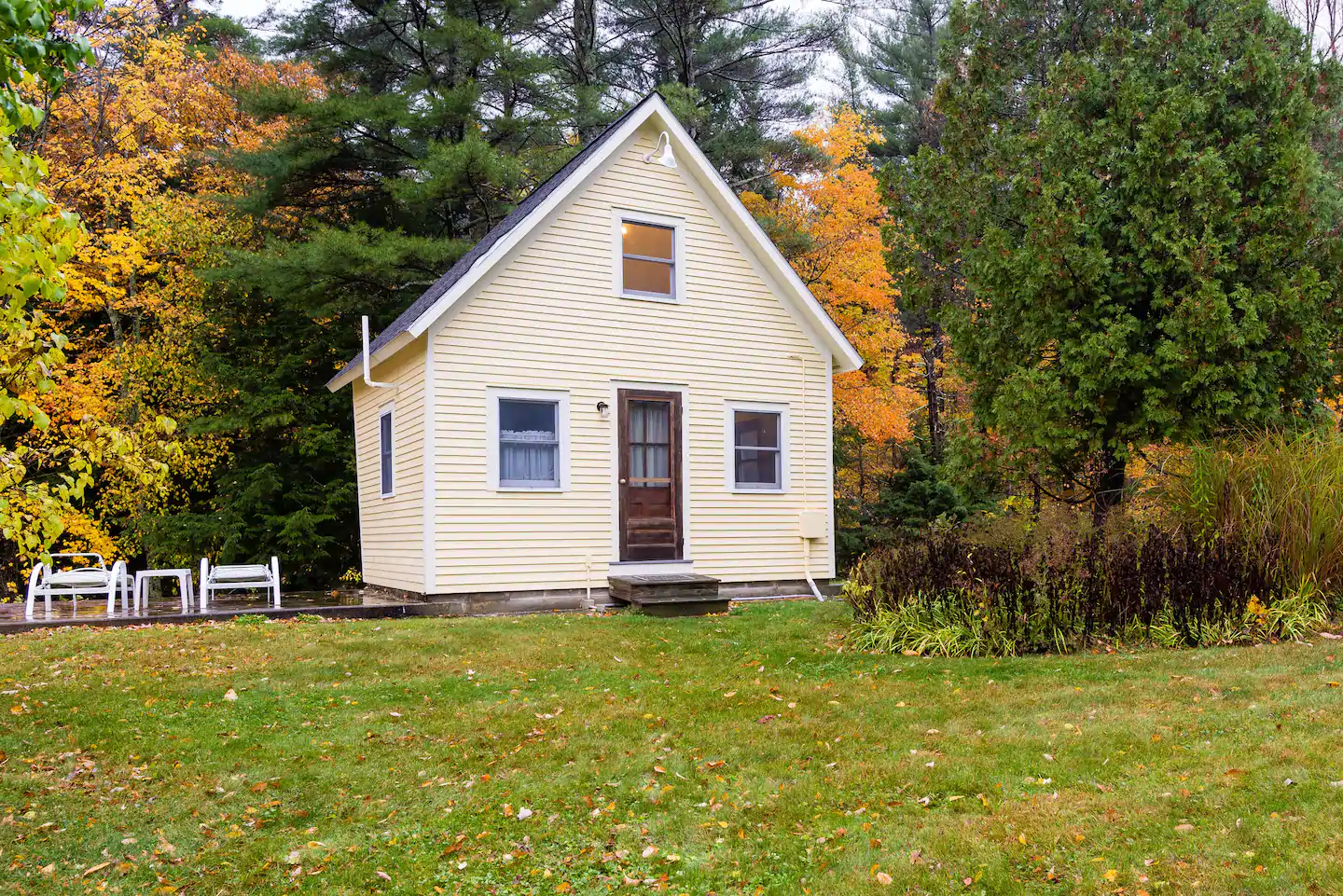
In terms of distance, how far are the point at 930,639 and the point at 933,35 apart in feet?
85.4

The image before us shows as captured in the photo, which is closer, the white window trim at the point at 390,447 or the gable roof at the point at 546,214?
the gable roof at the point at 546,214

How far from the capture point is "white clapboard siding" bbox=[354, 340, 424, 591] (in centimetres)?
1261

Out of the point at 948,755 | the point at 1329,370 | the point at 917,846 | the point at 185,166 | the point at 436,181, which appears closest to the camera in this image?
the point at 917,846

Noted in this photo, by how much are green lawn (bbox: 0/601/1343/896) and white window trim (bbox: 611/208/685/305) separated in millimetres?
6359

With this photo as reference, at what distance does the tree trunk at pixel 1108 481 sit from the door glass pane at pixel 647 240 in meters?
6.12

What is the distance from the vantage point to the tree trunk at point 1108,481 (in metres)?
11.8

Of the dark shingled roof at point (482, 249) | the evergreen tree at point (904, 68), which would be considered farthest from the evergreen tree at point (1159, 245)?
the evergreen tree at point (904, 68)

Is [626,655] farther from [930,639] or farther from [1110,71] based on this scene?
[1110,71]

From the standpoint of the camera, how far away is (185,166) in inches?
863

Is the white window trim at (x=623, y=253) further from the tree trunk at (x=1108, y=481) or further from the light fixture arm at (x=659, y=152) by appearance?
the tree trunk at (x=1108, y=481)

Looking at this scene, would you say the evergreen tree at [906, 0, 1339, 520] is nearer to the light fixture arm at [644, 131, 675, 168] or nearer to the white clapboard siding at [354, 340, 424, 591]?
the light fixture arm at [644, 131, 675, 168]

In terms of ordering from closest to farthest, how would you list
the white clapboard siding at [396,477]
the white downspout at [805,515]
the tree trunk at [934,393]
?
the white clapboard siding at [396,477] < the white downspout at [805,515] < the tree trunk at [934,393]

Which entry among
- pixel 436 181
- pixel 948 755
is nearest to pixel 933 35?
pixel 436 181

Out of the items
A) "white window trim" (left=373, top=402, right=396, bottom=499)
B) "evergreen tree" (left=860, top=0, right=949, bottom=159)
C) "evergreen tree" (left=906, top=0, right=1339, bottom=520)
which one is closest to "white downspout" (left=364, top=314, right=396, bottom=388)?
"white window trim" (left=373, top=402, right=396, bottom=499)
